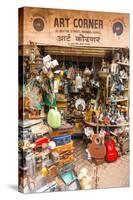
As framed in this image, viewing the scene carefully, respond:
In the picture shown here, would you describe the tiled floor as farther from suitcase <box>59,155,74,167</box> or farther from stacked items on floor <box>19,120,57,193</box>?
stacked items on floor <box>19,120,57,193</box>

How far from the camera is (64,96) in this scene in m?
7.01

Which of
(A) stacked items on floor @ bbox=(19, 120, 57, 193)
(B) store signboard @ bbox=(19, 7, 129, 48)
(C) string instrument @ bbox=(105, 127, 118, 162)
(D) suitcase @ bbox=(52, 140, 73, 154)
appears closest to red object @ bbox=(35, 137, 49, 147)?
(A) stacked items on floor @ bbox=(19, 120, 57, 193)

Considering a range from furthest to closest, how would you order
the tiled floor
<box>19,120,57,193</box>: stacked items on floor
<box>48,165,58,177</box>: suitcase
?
the tiled floor, <box>48,165,58,177</box>: suitcase, <box>19,120,57,193</box>: stacked items on floor

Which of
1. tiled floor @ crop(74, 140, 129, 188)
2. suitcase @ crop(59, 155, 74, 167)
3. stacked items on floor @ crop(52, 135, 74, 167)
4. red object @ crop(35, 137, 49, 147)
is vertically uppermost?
red object @ crop(35, 137, 49, 147)

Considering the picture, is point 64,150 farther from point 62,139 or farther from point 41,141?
point 41,141

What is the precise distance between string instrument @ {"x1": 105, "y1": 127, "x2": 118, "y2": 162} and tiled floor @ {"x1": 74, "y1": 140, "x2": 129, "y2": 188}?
0.18 feet

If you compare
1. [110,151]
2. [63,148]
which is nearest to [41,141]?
[63,148]

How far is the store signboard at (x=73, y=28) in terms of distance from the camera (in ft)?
22.4

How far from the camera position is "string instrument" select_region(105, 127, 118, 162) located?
23.9 ft

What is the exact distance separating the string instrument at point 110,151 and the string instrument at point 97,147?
49 millimetres

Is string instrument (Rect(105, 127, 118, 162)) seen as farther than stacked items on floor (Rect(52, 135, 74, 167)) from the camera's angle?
Yes

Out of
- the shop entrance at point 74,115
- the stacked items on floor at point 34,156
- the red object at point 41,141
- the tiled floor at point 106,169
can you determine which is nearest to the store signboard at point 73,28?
the shop entrance at point 74,115

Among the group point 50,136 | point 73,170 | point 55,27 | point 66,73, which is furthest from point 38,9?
point 73,170

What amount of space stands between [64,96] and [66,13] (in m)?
0.89
